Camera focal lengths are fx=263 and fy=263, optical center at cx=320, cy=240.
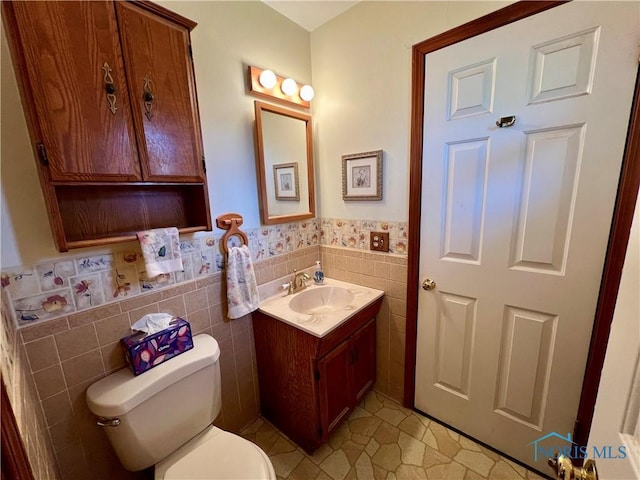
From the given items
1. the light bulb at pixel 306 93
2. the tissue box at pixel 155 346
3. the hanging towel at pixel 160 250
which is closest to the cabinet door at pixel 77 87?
the hanging towel at pixel 160 250

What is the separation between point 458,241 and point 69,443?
6.08ft

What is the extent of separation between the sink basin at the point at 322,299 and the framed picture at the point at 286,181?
61cm

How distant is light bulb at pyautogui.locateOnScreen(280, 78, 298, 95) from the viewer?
1498 mm

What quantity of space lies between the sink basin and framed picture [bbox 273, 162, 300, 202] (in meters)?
0.61

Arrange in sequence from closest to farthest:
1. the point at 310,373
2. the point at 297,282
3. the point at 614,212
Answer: the point at 614,212, the point at 310,373, the point at 297,282

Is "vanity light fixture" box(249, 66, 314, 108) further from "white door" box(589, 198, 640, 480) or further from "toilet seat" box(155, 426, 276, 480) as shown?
"toilet seat" box(155, 426, 276, 480)

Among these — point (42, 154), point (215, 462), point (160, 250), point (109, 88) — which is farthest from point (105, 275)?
point (215, 462)

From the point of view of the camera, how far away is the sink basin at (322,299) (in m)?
1.65

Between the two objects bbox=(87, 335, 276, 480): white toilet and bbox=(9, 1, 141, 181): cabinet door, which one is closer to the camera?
bbox=(9, 1, 141, 181): cabinet door

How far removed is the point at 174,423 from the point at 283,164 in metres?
1.36

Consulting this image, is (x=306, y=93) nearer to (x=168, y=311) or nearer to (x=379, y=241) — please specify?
(x=379, y=241)

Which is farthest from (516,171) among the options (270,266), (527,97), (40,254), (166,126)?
(40,254)

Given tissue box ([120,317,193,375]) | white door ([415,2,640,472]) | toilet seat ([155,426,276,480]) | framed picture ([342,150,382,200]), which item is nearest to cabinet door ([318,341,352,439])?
toilet seat ([155,426,276,480])

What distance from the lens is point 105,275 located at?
1.03 meters
